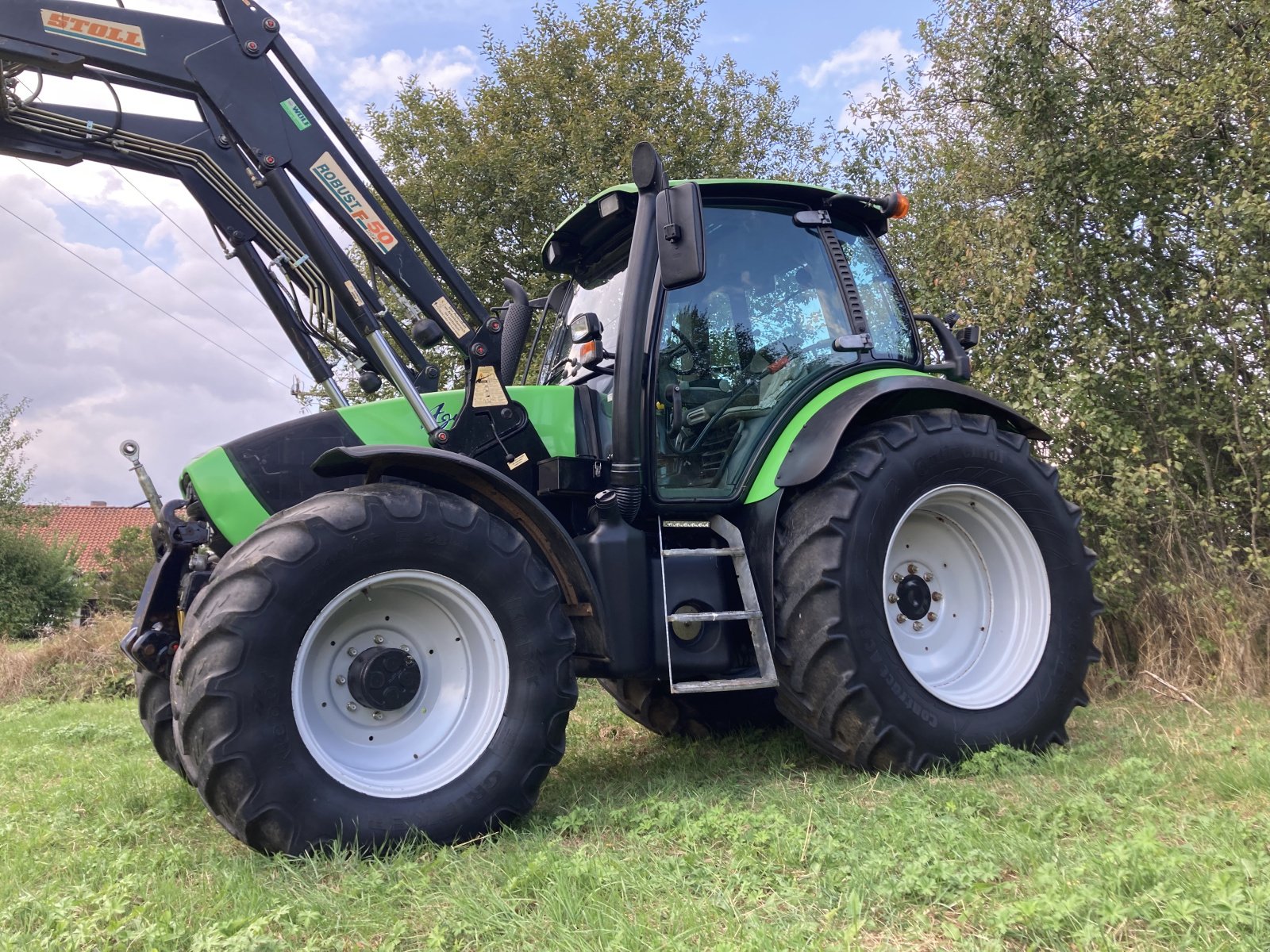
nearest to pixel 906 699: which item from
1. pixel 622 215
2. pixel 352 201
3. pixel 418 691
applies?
pixel 418 691

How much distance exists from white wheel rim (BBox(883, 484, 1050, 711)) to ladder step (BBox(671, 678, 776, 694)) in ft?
2.36

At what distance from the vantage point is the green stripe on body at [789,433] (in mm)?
3879

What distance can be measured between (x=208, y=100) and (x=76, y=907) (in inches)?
113

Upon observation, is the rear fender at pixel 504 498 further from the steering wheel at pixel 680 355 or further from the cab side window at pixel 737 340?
the steering wheel at pixel 680 355

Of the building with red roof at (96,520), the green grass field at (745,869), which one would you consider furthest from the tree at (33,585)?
the green grass field at (745,869)

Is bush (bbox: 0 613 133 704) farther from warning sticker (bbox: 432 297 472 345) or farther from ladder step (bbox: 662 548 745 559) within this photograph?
ladder step (bbox: 662 548 745 559)

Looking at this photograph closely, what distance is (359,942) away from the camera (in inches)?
89.7

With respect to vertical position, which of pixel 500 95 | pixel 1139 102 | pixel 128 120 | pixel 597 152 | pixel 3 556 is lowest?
pixel 3 556

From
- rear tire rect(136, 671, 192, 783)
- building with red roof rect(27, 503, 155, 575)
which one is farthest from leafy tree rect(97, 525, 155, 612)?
rear tire rect(136, 671, 192, 783)

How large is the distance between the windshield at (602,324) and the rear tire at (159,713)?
2156mm

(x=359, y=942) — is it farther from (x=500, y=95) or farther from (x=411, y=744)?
(x=500, y=95)

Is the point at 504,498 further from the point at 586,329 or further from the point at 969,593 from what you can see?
the point at 969,593

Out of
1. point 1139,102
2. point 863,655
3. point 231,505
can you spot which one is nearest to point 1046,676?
point 863,655

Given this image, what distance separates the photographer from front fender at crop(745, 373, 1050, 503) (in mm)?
3729
